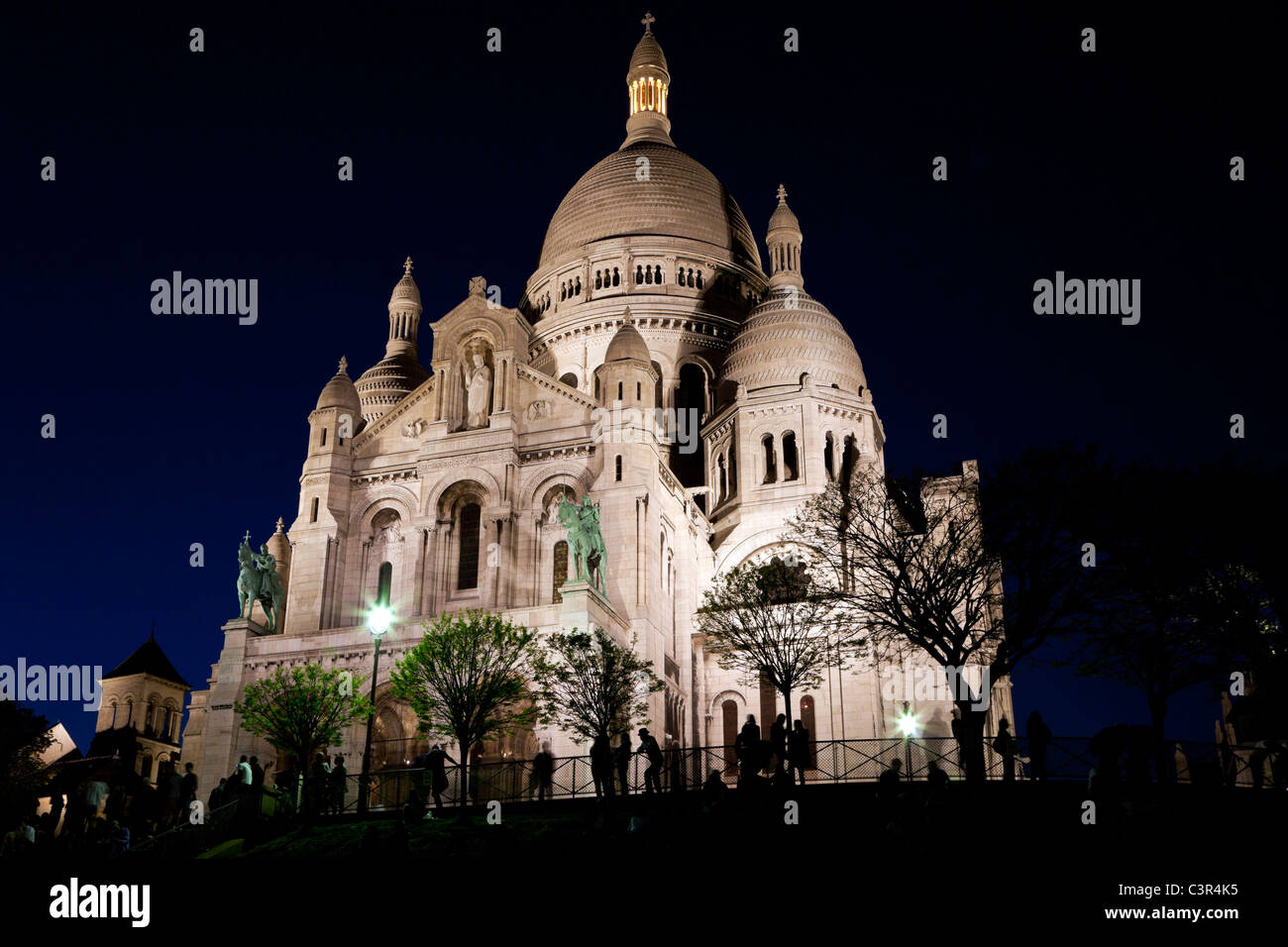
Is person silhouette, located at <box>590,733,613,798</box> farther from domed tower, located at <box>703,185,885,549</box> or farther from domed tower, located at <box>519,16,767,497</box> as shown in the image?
domed tower, located at <box>519,16,767,497</box>

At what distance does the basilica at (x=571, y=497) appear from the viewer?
151ft

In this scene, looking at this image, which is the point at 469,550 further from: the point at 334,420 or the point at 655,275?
the point at 655,275

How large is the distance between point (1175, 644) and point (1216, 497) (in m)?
4.35

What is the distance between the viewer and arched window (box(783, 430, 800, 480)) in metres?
57.7

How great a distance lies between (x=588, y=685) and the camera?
37.2m

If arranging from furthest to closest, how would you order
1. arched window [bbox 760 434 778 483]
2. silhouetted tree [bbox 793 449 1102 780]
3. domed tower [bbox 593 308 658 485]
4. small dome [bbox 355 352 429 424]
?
small dome [bbox 355 352 429 424]
arched window [bbox 760 434 778 483]
domed tower [bbox 593 308 658 485]
silhouetted tree [bbox 793 449 1102 780]

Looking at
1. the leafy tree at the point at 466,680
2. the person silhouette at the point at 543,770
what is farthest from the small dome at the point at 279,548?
Result: the person silhouette at the point at 543,770

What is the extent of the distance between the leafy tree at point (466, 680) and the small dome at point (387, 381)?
3790 centimetres

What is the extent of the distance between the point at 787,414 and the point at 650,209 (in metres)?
20.9

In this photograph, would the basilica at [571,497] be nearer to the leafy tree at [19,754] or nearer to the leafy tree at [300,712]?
the leafy tree at [300,712]

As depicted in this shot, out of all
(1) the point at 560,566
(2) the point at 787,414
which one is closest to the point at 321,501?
(1) the point at 560,566

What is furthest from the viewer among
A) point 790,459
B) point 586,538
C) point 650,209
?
point 650,209

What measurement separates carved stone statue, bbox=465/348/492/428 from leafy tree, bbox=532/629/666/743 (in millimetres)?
15688

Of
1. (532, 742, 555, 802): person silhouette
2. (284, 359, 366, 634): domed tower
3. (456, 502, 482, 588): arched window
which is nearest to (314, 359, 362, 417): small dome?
(284, 359, 366, 634): domed tower
